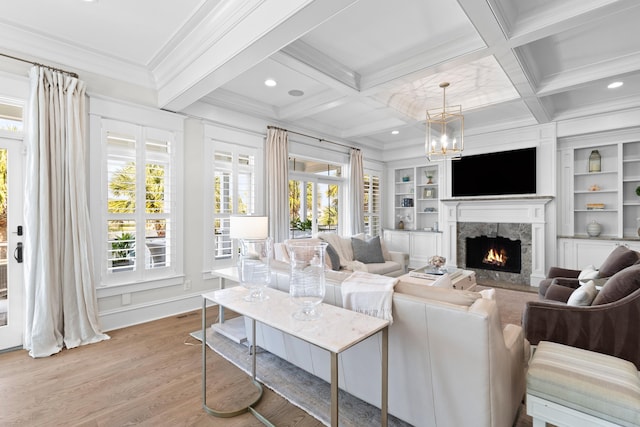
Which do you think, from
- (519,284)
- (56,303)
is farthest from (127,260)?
(519,284)

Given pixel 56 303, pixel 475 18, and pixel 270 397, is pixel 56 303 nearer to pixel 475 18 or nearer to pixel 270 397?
pixel 270 397

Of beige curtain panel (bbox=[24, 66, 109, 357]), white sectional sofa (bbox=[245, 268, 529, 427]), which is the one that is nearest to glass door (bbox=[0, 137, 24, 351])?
beige curtain panel (bbox=[24, 66, 109, 357])

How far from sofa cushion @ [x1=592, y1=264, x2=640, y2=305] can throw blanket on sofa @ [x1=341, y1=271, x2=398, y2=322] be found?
1726 mm

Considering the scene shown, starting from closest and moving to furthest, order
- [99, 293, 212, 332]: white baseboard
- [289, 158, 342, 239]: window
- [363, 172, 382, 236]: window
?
[99, 293, 212, 332]: white baseboard < [289, 158, 342, 239]: window < [363, 172, 382, 236]: window

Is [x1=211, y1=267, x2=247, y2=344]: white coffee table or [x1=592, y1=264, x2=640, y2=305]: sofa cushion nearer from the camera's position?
[x1=592, y1=264, x2=640, y2=305]: sofa cushion

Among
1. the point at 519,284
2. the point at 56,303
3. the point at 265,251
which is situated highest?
the point at 265,251

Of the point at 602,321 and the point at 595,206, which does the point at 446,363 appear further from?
the point at 595,206

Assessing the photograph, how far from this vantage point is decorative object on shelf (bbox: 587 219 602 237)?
5.00m

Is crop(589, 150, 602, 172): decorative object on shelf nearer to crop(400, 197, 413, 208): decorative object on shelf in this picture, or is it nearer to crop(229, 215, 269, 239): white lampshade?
crop(400, 197, 413, 208): decorative object on shelf

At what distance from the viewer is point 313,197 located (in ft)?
19.3

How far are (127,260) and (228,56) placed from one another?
8.34 ft

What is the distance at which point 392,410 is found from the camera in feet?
5.99

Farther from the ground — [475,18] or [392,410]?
[475,18]

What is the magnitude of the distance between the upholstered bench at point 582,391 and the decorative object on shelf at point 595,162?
4.92m
